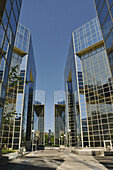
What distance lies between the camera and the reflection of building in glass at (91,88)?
42.8 meters

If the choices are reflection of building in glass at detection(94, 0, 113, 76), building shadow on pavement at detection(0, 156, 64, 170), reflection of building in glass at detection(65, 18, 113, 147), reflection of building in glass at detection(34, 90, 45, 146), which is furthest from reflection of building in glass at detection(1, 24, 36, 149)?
reflection of building in glass at detection(34, 90, 45, 146)

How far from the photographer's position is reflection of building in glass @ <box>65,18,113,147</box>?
1687 inches

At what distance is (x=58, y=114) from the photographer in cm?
9094

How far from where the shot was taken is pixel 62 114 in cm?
9031

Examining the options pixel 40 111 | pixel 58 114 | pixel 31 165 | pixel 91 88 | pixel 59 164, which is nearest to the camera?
pixel 31 165

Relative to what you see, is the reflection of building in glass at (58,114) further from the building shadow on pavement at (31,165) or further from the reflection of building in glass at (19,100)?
the building shadow on pavement at (31,165)

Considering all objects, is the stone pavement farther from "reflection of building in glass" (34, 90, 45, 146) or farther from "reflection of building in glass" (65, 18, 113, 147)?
"reflection of building in glass" (34, 90, 45, 146)

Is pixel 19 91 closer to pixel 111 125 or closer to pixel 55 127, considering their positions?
pixel 111 125

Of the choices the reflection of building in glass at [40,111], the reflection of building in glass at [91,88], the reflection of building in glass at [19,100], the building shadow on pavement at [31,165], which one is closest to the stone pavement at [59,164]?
the building shadow on pavement at [31,165]

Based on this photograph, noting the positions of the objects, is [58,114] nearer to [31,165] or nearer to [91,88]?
[91,88]

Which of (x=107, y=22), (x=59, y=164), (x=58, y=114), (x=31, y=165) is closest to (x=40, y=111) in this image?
(x=58, y=114)

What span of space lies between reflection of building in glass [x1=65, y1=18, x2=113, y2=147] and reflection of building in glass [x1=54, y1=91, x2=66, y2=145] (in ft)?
104

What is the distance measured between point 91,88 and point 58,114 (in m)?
47.3

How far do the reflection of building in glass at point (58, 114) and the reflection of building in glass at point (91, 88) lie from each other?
3177 centimetres
